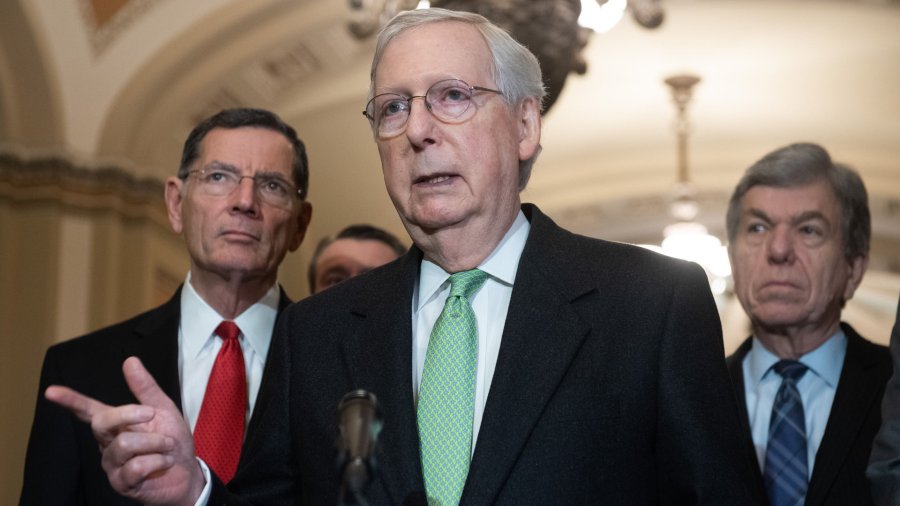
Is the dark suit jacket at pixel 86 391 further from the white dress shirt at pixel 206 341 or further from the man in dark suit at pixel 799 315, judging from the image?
the man in dark suit at pixel 799 315

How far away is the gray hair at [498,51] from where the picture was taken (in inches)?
89.4

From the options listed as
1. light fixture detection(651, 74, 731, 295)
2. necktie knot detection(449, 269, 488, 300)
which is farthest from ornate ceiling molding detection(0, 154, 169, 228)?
necktie knot detection(449, 269, 488, 300)

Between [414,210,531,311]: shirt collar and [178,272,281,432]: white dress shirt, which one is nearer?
[414,210,531,311]: shirt collar

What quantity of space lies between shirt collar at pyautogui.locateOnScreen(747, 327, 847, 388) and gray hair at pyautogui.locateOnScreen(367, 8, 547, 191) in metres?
1.16

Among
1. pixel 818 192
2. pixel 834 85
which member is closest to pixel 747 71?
pixel 834 85

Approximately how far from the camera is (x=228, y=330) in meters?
2.96

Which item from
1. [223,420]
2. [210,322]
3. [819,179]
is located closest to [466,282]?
[223,420]

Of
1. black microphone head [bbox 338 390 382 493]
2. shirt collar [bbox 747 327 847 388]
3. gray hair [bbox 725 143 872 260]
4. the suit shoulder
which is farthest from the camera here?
gray hair [bbox 725 143 872 260]

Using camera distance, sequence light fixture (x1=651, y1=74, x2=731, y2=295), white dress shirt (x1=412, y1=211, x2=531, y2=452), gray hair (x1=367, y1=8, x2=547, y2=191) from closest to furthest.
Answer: white dress shirt (x1=412, y1=211, x2=531, y2=452) → gray hair (x1=367, y1=8, x2=547, y2=191) → light fixture (x1=651, y1=74, x2=731, y2=295)

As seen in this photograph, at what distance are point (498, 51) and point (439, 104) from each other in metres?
0.16

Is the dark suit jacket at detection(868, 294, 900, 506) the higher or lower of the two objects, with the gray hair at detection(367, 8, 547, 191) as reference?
lower

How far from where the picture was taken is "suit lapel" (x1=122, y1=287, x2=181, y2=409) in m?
2.84

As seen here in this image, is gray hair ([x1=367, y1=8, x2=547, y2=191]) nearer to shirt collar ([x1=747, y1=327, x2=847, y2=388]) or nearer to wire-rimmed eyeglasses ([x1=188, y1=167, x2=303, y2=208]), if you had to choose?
wire-rimmed eyeglasses ([x1=188, y1=167, x2=303, y2=208])

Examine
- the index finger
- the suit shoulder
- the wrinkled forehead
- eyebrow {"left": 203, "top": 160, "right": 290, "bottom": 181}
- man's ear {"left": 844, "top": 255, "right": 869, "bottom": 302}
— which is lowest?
the index finger
